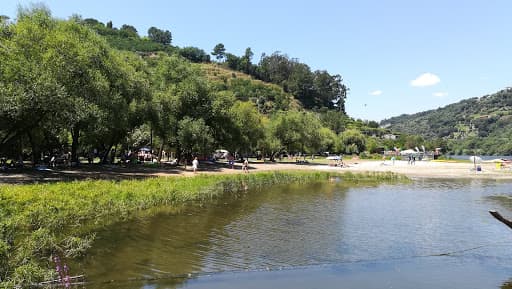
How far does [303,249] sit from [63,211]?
1169cm

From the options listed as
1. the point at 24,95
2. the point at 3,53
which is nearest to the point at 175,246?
the point at 24,95

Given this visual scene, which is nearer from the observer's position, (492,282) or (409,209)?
(492,282)

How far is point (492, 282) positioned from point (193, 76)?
4965 cm

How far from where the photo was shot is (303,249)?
737 inches

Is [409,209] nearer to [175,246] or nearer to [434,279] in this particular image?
[434,279]

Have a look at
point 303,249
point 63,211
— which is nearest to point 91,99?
point 63,211

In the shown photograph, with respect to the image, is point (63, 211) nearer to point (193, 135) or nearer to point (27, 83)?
point (27, 83)

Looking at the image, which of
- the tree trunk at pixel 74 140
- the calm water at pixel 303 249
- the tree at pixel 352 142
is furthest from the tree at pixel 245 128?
the tree at pixel 352 142

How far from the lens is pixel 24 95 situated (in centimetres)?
2814

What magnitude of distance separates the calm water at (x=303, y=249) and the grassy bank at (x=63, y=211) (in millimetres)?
1406

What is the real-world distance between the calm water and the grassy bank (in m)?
1.41

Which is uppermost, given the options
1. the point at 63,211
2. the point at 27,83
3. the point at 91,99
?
the point at 27,83

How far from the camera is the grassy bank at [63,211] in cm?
1252

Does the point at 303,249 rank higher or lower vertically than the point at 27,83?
lower
